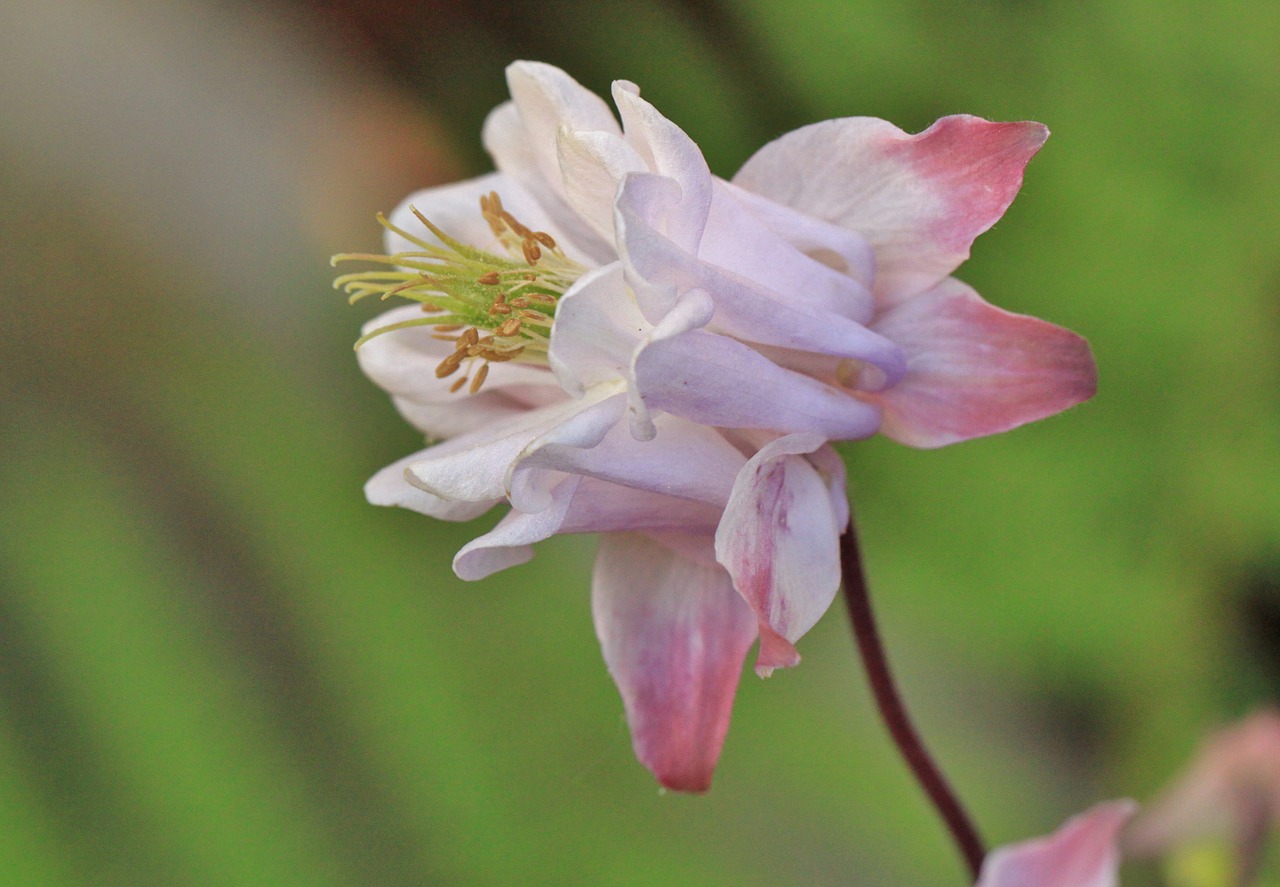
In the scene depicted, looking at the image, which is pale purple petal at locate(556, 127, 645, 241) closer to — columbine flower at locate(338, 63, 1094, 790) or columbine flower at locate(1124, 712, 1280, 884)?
columbine flower at locate(338, 63, 1094, 790)

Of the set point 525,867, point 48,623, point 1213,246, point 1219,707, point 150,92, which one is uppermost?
point 150,92

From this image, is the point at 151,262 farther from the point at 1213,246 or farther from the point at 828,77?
the point at 1213,246

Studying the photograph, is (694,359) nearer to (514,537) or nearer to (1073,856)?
(514,537)

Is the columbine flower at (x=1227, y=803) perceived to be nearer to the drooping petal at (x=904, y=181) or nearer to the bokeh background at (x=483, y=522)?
the bokeh background at (x=483, y=522)

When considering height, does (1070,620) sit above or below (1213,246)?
below

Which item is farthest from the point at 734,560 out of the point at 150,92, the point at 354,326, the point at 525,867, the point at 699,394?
the point at 150,92
